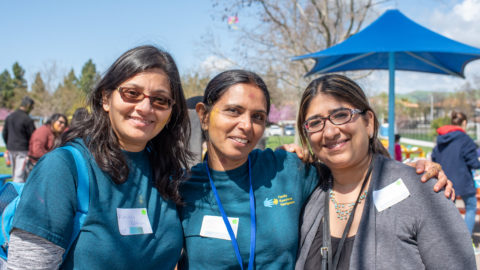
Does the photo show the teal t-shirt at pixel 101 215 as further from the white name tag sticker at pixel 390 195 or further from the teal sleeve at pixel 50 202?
the white name tag sticker at pixel 390 195

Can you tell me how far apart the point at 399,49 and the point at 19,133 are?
841 centimetres

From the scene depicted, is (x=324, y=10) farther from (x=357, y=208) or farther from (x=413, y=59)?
(x=357, y=208)

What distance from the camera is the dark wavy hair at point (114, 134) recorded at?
178cm

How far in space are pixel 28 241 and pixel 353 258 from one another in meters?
1.43

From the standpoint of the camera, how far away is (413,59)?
19.6ft

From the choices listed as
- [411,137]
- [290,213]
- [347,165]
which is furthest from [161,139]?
[411,137]

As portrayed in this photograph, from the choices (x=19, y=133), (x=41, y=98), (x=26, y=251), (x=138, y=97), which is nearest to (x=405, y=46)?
(x=138, y=97)

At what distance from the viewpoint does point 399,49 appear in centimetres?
434

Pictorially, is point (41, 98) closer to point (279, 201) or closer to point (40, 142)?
point (40, 142)

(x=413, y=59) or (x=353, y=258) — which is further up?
(x=413, y=59)

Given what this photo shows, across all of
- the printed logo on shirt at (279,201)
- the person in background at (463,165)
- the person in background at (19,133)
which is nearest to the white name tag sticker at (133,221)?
the printed logo on shirt at (279,201)

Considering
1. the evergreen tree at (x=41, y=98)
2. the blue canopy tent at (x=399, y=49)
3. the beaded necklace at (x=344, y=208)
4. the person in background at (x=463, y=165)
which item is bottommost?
the person in background at (x=463, y=165)

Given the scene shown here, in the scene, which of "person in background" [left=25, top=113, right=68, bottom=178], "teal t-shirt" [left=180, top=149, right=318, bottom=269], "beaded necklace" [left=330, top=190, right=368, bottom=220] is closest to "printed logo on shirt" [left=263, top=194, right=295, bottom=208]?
"teal t-shirt" [left=180, top=149, right=318, bottom=269]

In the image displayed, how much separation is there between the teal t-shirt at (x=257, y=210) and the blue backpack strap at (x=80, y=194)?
2.09 feet
